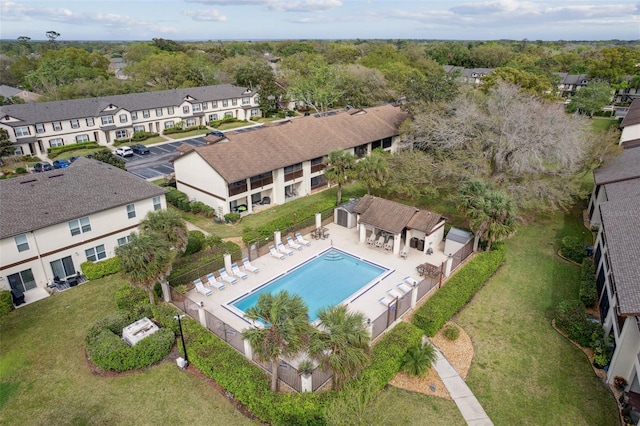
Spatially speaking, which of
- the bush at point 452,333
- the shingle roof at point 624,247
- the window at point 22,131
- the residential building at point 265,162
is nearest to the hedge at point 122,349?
the bush at point 452,333

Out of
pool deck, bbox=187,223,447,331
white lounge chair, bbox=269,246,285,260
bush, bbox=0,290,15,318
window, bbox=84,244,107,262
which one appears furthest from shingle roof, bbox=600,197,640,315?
bush, bbox=0,290,15,318

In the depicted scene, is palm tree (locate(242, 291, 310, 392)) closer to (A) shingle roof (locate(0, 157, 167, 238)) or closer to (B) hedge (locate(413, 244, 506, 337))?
(B) hedge (locate(413, 244, 506, 337))

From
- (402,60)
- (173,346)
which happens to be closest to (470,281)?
(173,346)

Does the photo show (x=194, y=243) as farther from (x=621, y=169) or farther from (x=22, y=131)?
(x=22, y=131)

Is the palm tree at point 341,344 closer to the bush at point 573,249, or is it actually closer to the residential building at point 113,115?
the bush at point 573,249

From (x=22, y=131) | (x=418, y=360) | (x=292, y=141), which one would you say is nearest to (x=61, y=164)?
(x=22, y=131)

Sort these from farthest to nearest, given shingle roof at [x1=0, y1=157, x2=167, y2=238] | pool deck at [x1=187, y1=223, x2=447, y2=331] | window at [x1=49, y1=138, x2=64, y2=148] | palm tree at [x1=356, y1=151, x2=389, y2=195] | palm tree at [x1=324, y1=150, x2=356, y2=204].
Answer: window at [x1=49, y1=138, x2=64, y2=148]
palm tree at [x1=324, y1=150, x2=356, y2=204]
palm tree at [x1=356, y1=151, x2=389, y2=195]
shingle roof at [x1=0, y1=157, x2=167, y2=238]
pool deck at [x1=187, y1=223, x2=447, y2=331]

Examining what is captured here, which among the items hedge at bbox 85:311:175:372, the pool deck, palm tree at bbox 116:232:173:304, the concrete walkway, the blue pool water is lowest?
the blue pool water
